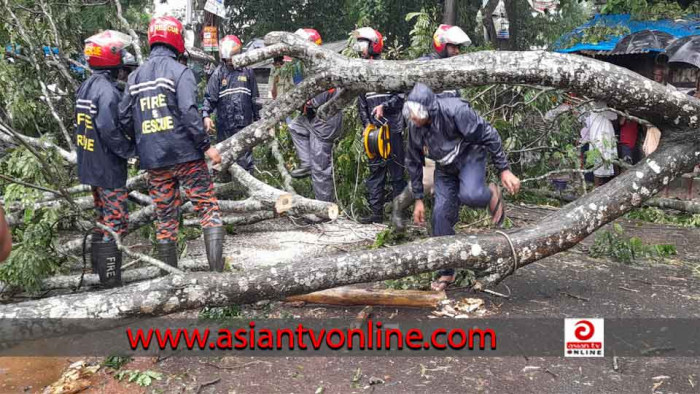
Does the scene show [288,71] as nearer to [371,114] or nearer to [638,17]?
[371,114]

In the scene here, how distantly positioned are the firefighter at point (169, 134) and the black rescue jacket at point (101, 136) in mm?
117

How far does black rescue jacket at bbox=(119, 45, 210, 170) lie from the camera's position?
423 centimetres

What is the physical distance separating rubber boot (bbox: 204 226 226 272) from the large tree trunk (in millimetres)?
682

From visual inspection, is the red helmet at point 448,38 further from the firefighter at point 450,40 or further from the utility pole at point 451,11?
the utility pole at point 451,11

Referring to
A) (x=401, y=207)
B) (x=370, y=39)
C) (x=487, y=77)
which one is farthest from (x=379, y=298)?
(x=370, y=39)

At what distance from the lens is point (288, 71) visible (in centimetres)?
745

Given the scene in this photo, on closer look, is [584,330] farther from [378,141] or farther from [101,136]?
[101,136]

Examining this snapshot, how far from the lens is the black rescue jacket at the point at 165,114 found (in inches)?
166

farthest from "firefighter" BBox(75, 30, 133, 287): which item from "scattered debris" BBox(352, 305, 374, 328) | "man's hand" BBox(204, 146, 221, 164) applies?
"scattered debris" BBox(352, 305, 374, 328)

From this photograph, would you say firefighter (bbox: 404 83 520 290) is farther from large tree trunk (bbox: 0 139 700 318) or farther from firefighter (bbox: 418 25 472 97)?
firefighter (bbox: 418 25 472 97)

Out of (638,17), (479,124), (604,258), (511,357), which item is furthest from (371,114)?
(638,17)

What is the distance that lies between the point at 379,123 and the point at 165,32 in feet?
9.32

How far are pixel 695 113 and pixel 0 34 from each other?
256 inches

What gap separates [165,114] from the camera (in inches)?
168
